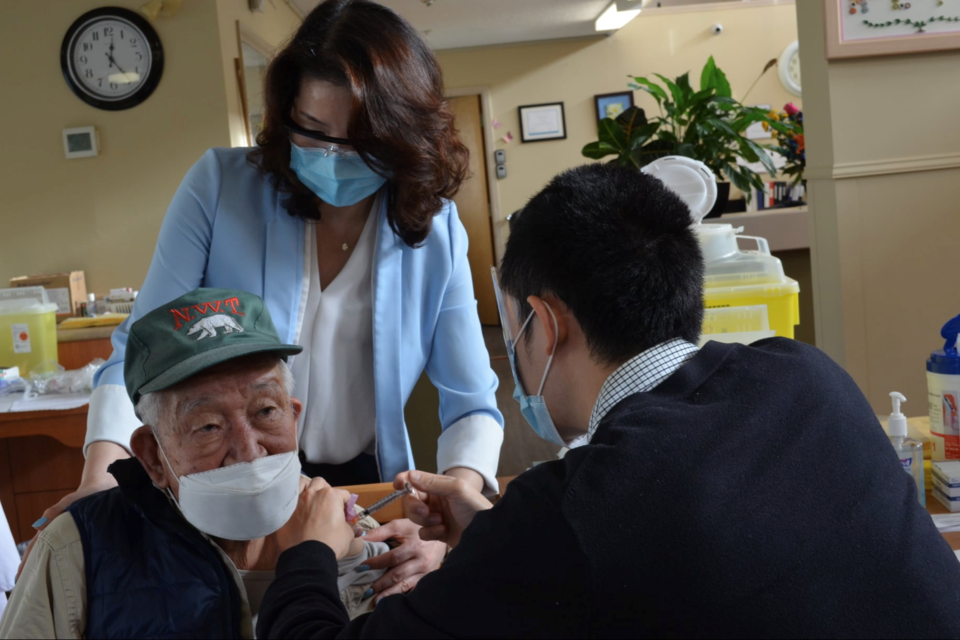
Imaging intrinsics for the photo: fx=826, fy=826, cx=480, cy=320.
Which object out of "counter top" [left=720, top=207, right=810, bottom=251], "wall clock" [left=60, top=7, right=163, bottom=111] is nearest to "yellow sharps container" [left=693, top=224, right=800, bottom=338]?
"counter top" [left=720, top=207, right=810, bottom=251]

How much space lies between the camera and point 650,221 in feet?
3.38

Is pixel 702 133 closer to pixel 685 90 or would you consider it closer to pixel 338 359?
pixel 685 90

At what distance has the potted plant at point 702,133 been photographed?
4000mm

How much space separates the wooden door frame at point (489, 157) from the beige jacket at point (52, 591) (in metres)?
7.35

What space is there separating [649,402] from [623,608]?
22cm

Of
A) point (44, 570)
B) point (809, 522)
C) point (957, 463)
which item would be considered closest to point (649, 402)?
point (809, 522)

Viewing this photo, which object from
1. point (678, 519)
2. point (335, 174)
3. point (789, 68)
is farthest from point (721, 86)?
point (789, 68)

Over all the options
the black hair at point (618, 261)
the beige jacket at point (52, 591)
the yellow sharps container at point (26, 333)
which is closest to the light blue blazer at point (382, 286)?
the beige jacket at point (52, 591)

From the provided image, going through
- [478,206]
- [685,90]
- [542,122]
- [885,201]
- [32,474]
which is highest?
[542,122]

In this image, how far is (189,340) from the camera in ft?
3.67

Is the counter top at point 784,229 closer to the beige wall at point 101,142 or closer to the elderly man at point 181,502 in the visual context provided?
the beige wall at point 101,142

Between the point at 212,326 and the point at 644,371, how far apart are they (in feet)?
1.94

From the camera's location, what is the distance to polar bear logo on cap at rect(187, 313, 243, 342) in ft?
3.71

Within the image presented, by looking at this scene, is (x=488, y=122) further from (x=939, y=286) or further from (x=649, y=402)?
(x=649, y=402)
